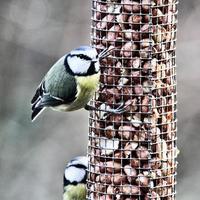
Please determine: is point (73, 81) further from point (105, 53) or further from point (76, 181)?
point (76, 181)

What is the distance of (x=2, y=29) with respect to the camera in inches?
490

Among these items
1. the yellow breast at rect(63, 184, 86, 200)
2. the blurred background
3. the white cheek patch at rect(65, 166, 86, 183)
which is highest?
the blurred background

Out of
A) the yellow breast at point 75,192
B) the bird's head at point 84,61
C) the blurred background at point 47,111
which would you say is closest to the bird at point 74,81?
the bird's head at point 84,61

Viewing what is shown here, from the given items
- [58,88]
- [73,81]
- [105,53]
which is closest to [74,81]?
[73,81]

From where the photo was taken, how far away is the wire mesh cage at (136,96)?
22.6 ft

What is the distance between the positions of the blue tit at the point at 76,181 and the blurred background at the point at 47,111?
15.9 feet

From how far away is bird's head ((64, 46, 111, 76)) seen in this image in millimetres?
6738

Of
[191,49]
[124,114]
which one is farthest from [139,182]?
[191,49]

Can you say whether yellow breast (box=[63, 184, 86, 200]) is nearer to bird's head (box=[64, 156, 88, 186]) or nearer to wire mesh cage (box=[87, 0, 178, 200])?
bird's head (box=[64, 156, 88, 186])

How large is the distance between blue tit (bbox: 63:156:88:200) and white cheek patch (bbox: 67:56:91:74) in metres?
0.60

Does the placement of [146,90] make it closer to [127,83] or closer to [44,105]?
[127,83]

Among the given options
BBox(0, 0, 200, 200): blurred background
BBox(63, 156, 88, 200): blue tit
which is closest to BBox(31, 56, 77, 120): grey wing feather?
BBox(63, 156, 88, 200): blue tit

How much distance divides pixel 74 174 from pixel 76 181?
52 millimetres

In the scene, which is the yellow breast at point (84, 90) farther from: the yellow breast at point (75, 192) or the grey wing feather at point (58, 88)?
the yellow breast at point (75, 192)
